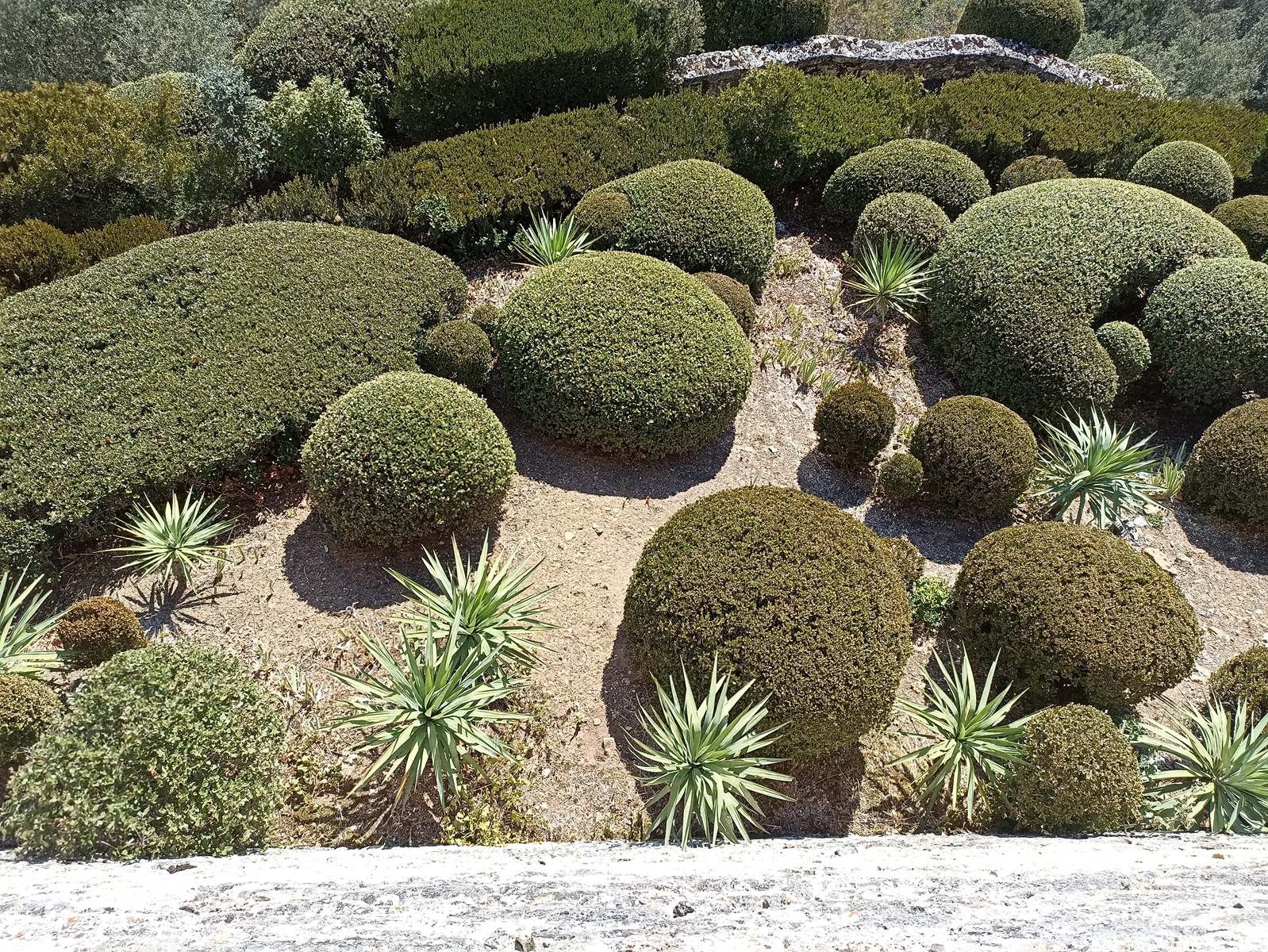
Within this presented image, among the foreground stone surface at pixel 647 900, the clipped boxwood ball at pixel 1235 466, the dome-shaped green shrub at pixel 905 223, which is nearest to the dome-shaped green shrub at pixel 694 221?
the dome-shaped green shrub at pixel 905 223

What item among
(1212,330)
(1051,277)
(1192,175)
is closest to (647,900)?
(1051,277)

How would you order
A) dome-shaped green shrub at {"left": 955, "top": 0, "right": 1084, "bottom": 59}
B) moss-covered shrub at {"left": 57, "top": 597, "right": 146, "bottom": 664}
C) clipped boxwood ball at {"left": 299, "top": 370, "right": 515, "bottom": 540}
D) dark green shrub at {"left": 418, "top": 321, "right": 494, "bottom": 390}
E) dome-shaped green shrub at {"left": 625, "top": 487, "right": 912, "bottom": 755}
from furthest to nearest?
dome-shaped green shrub at {"left": 955, "top": 0, "right": 1084, "bottom": 59} < dark green shrub at {"left": 418, "top": 321, "right": 494, "bottom": 390} < clipped boxwood ball at {"left": 299, "top": 370, "right": 515, "bottom": 540} < moss-covered shrub at {"left": 57, "top": 597, "right": 146, "bottom": 664} < dome-shaped green shrub at {"left": 625, "top": 487, "right": 912, "bottom": 755}

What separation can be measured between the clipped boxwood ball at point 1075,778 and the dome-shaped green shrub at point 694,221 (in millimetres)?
7523

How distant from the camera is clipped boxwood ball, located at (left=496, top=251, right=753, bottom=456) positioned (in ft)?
29.7

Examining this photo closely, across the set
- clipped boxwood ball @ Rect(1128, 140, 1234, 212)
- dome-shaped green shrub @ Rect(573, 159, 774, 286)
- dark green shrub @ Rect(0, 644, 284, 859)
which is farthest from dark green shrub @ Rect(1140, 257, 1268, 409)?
dark green shrub @ Rect(0, 644, 284, 859)

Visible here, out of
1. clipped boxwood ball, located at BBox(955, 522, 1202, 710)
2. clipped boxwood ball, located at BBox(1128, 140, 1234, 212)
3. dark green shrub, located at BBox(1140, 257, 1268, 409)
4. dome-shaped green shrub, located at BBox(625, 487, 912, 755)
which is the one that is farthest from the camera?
clipped boxwood ball, located at BBox(1128, 140, 1234, 212)

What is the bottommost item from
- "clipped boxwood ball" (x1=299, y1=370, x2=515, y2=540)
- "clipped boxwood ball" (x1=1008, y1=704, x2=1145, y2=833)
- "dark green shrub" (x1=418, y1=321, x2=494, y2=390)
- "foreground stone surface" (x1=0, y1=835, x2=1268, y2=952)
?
"foreground stone surface" (x1=0, y1=835, x2=1268, y2=952)

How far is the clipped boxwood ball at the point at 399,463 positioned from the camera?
7629 mm

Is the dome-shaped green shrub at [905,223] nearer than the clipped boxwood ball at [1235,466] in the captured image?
No

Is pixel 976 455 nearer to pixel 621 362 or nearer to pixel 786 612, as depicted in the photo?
pixel 786 612

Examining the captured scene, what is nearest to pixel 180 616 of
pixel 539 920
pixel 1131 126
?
pixel 539 920

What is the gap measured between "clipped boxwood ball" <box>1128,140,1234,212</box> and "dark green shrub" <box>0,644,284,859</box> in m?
15.3

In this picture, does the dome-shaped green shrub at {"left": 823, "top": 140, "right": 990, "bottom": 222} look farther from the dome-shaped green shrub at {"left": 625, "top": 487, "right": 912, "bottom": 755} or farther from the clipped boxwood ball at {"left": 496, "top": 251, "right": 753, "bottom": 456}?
the dome-shaped green shrub at {"left": 625, "top": 487, "right": 912, "bottom": 755}

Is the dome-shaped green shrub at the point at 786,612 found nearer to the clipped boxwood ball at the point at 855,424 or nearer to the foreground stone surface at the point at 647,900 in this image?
the foreground stone surface at the point at 647,900
